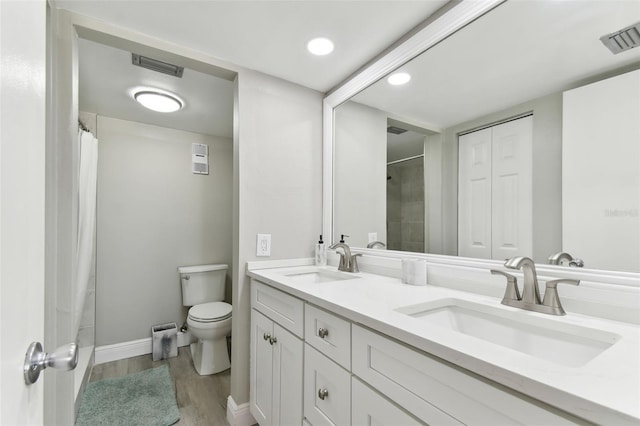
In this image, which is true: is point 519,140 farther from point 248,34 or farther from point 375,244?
point 248,34

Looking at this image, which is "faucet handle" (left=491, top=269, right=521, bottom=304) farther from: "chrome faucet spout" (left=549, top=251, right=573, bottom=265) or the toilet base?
the toilet base

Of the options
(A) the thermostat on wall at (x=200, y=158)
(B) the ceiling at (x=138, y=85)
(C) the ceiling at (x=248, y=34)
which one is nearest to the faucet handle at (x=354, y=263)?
(C) the ceiling at (x=248, y=34)

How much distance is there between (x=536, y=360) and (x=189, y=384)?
7.54 ft

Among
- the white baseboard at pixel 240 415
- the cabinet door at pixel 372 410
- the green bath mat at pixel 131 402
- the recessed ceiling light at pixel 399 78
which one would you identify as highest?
the recessed ceiling light at pixel 399 78

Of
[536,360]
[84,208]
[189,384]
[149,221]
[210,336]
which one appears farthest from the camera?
[149,221]

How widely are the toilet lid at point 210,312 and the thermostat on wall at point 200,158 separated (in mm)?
1340

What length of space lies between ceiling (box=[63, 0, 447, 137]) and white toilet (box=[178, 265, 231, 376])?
163cm

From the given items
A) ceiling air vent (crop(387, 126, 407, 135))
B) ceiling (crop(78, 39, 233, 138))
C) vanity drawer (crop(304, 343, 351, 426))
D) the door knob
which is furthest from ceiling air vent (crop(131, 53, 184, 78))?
vanity drawer (crop(304, 343, 351, 426))

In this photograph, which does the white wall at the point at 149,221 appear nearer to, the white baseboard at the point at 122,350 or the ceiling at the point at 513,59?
the white baseboard at the point at 122,350

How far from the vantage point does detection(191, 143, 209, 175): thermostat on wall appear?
9.50 feet

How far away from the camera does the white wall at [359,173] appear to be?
179 centimetres

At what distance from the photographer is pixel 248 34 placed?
4.81 feet

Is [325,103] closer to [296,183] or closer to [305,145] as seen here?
[305,145]

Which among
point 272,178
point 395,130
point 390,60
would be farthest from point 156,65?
point 395,130
